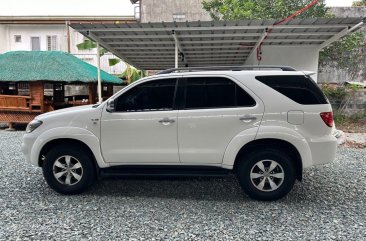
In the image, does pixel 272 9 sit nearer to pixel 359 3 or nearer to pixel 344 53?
pixel 344 53

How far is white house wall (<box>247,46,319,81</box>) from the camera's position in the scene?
10.3 metres

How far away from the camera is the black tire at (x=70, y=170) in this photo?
451cm

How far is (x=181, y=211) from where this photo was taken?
13.2ft

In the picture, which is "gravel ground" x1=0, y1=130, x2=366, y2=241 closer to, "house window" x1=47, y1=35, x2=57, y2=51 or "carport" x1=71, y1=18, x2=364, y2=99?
"carport" x1=71, y1=18, x2=364, y2=99

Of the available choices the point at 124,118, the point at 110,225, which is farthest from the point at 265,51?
the point at 110,225

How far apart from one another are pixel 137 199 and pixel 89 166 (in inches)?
36.2

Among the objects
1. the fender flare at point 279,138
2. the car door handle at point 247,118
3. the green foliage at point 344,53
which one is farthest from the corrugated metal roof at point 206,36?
the fender flare at point 279,138

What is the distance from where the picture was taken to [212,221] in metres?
3.71

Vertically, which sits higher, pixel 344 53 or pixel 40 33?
pixel 40 33

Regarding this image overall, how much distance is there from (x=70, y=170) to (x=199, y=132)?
7.06ft

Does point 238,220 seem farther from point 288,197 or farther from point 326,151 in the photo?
point 326,151

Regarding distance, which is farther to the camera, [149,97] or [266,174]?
[149,97]

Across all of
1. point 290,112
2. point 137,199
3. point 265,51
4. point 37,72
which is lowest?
point 137,199

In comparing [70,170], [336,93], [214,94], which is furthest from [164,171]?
[336,93]
